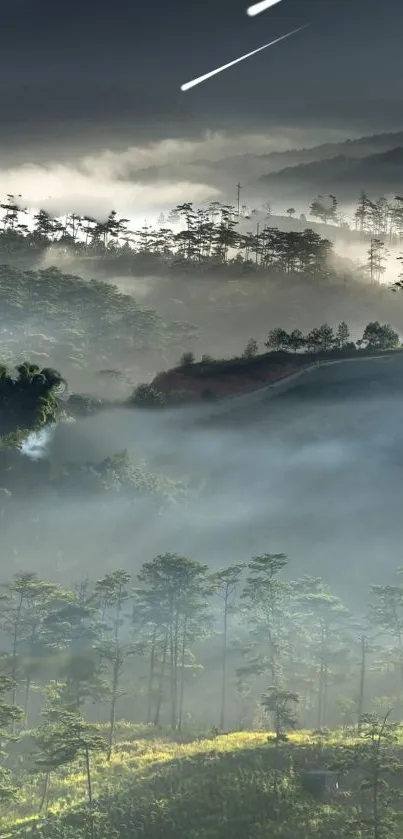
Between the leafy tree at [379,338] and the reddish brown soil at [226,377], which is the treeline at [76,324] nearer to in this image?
the reddish brown soil at [226,377]

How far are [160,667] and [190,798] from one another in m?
33.9

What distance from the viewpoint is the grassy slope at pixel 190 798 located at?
161 ft

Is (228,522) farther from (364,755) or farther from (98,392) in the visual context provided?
(364,755)

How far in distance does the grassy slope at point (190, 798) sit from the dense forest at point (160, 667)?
131 mm

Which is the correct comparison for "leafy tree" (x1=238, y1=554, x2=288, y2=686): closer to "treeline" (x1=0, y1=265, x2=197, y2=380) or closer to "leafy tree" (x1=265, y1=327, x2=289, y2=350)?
"leafy tree" (x1=265, y1=327, x2=289, y2=350)

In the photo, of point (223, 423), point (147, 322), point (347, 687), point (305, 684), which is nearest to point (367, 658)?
point (347, 687)

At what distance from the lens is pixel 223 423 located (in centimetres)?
13888

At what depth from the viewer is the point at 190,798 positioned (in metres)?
52.3

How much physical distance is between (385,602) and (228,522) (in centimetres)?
4976

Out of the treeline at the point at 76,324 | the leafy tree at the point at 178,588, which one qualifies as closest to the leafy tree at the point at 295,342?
the treeline at the point at 76,324

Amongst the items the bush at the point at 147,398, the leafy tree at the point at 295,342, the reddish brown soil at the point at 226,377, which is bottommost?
the bush at the point at 147,398

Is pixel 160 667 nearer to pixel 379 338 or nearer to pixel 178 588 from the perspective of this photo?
pixel 178 588

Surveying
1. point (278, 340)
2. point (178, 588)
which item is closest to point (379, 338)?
point (278, 340)

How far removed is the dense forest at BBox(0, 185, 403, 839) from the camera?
50906mm
